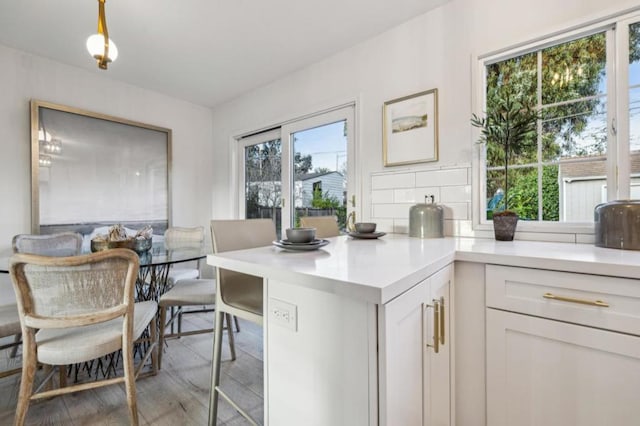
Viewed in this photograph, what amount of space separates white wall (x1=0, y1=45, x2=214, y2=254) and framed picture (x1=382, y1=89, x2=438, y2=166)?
2.60 m

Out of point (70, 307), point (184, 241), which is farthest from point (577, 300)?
point (184, 241)

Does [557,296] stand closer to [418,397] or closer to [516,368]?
[516,368]

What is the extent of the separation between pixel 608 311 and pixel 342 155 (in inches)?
77.8

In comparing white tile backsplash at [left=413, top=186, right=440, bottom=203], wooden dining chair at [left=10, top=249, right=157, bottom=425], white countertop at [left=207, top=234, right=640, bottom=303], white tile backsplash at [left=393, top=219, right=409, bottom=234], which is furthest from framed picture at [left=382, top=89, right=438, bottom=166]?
wooden dining chair at [left=10, top=249, right=157, bottom=425]

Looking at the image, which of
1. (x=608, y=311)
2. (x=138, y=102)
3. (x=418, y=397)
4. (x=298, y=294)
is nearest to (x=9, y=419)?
(x=298, y=294)

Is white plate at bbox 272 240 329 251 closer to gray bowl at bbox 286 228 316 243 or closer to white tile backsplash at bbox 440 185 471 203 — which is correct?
gray bowl at bbox 286 228 316 243

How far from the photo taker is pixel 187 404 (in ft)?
5.12

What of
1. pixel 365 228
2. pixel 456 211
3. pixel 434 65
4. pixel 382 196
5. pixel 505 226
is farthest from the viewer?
pixel 382 196

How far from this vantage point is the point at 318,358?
2.48ft

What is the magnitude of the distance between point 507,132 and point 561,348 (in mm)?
1163

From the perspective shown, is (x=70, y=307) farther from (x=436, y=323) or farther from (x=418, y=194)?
(x=418, y=194)

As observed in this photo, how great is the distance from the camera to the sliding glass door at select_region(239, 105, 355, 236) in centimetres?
251

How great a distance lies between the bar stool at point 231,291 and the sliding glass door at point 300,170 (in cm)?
116

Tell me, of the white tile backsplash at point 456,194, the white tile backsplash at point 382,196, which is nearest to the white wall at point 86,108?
the white tile backsplash at point 382,196
